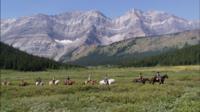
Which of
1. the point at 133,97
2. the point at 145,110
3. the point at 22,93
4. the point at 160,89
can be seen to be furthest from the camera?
the point at 22,93

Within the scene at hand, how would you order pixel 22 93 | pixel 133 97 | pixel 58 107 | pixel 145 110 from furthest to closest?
pixel 22 93, pixel 133 97, pixel 58 107, pixel 145 110

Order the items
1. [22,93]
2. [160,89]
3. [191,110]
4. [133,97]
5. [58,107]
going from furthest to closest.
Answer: [22,93], [160,89], [133,97], [58,107], [191,110]

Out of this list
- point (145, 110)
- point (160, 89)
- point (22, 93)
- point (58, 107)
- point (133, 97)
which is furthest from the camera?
point (22, 93)

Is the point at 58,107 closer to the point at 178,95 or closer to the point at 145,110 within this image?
the point at 145,110

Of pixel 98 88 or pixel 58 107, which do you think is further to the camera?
pixel 98 88

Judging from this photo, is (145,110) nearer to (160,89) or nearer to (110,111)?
(110,111)

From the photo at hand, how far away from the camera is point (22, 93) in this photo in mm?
60000

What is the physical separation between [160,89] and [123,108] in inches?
762

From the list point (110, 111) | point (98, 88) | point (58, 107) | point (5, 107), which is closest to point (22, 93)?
point (98, 88)

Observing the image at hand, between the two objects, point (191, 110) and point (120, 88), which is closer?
point (191, 110)

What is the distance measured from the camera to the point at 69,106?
4244cm

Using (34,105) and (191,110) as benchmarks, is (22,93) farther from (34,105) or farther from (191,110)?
(191,110)

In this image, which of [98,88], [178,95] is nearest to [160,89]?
[178,95]

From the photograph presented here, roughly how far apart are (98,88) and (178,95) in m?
16.7
